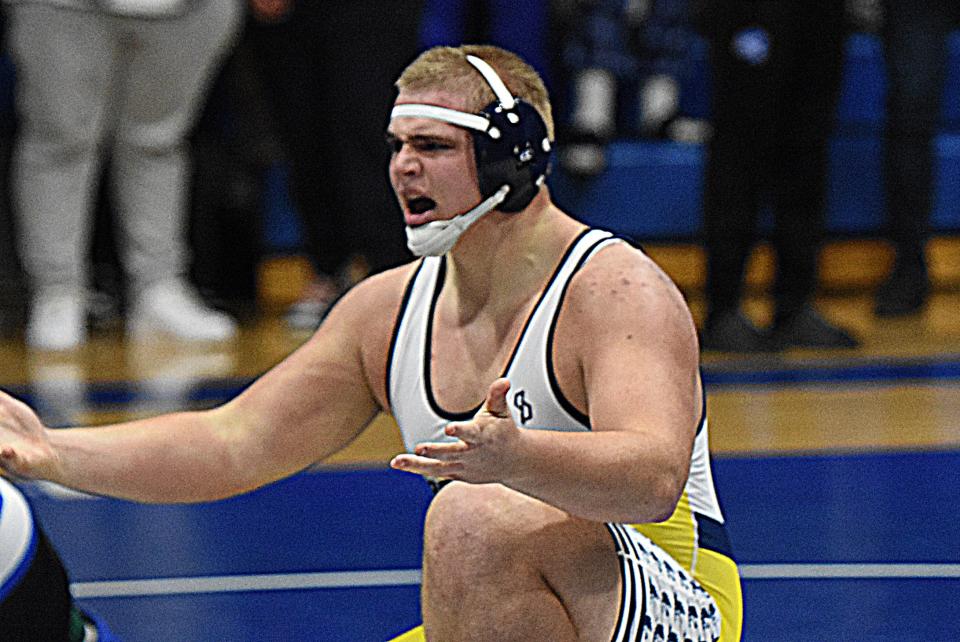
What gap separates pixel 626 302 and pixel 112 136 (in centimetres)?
430

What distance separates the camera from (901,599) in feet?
9.59

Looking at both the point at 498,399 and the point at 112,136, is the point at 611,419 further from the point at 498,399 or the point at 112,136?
the point at 112,136

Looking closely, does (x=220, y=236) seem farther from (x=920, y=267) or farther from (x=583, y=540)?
(x=583, y=540)

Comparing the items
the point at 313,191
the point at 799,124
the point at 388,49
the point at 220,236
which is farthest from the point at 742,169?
the point at 220,236

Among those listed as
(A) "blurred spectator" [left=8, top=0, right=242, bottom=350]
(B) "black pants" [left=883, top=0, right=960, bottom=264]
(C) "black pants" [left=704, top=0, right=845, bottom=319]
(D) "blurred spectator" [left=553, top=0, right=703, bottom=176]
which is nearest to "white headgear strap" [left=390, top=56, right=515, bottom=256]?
(C) "black pants" [left=704, top=0, right=845, bottom=319]

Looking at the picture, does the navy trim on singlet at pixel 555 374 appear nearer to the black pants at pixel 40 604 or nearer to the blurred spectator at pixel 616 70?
the black pants at pixel 40 604

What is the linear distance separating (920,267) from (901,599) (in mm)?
3623

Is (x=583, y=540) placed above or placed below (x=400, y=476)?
above

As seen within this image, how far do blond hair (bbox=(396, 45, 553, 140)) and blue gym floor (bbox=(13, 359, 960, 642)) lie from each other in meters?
0.94

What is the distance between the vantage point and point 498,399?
1.77 m

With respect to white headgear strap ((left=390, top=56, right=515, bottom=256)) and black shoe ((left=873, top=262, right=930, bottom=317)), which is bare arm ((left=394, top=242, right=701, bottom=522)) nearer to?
white headgear strap ((left=390, top=56, right=515, bottom=256))

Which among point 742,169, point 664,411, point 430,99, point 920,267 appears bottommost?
point 920,267

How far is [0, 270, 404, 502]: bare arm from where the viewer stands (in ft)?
7.66

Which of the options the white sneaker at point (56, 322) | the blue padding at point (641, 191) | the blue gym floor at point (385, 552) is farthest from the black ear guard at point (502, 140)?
the blue padding at point (641, 191)
